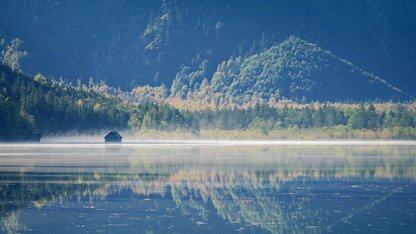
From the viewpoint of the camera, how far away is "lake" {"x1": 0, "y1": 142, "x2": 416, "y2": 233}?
159 ft

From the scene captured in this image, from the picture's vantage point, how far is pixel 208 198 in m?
59.6

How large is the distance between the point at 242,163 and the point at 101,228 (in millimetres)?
47312

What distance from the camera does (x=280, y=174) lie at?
255ft

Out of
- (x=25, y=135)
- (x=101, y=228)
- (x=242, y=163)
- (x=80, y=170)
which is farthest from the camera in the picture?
(x=25, y=135)

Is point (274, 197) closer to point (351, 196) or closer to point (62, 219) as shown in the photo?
point (351, 196)

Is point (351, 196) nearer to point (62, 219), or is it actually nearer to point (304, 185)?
point (304, 185)

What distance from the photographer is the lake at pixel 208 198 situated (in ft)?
159

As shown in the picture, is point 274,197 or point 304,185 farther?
point 304,185

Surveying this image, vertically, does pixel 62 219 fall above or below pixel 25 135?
below

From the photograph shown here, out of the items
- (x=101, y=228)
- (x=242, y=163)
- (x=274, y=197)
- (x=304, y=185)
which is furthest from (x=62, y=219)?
(x=242, y=163)

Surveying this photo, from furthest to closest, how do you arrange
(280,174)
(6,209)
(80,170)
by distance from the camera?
1. (80,170)
2. (280,174)
3. (6,209)

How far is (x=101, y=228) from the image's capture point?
47.3 m

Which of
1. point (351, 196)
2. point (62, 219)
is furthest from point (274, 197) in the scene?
point (62, 219)

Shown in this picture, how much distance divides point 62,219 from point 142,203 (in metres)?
7.91
